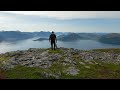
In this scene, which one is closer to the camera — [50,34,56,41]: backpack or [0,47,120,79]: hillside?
[0,47,120,79]: hillside

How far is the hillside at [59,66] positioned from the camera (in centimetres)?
3078

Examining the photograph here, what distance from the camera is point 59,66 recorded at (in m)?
33.9

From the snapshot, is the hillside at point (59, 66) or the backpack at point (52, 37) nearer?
the hillside at point (59, 66)

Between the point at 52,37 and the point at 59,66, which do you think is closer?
the point at 59,66

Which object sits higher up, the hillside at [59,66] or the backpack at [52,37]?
the backpack at [52,37]

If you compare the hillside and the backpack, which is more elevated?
the backpack

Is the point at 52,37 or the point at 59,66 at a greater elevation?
the point at 52,37

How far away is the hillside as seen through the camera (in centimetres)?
3078
